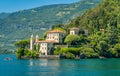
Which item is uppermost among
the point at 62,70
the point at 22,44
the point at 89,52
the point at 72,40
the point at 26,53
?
the point at 72,40

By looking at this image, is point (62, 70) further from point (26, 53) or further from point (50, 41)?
point (50, 41)

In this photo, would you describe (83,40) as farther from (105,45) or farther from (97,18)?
(97,18)

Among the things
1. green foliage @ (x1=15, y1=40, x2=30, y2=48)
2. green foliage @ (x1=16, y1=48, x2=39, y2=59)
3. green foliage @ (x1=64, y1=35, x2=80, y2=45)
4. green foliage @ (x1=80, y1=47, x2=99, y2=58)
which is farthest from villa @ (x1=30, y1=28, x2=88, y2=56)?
green foliage @ (x1=80, y1=47, x2=99, y2=58)

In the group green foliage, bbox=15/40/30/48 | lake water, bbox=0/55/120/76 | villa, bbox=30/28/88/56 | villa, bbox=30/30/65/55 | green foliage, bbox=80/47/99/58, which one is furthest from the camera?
green foliage, bbox=15/40/30/48

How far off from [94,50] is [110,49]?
5.66 m

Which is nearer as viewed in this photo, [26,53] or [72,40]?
[26,53]

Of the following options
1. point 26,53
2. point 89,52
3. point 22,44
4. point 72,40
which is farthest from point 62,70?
point 22,44

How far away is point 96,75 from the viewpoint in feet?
278

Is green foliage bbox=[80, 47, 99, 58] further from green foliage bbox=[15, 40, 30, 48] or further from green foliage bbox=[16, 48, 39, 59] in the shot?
green foliage bbox=[15, 40, 30, 48]

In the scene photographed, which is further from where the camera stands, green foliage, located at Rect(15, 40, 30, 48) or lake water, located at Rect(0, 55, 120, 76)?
green foliage, located at Rect(15, 40, 30, 48)

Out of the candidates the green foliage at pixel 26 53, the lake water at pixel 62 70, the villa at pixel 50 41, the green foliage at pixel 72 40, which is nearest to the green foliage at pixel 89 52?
the green foliage at pixel 72 40

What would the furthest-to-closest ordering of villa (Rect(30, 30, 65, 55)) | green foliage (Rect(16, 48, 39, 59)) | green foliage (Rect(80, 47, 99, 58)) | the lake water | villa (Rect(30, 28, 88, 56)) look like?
villa (Rect(30, 28, 88, 56)), villa (Rect(30, 30, 65, 55)), green foliage (Rect(16, 48, 39, 59)), green foliage (Rect(80, 47, 99, 58)), the lake water

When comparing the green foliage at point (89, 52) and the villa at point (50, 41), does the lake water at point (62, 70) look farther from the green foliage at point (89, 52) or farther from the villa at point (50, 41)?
the villa at point (50, 41)

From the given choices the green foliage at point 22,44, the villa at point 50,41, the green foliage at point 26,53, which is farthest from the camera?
the green foliage at point 22,44
